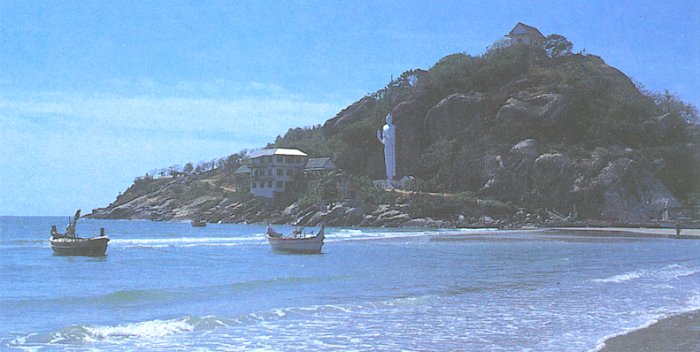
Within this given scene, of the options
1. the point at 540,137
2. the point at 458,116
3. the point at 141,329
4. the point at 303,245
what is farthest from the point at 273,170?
the point at 141,329

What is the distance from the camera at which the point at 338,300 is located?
20234 millimetres

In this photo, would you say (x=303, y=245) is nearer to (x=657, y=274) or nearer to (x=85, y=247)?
(x=85, y=247)

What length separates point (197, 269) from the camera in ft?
103

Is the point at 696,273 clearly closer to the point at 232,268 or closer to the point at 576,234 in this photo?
the point at 232,268

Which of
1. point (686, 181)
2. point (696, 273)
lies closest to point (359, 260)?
point (696, 273)

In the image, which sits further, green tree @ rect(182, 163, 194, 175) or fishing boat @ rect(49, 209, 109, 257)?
green tree @ rect(182, 163, 194, 175)

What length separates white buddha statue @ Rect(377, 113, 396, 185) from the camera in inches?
4102

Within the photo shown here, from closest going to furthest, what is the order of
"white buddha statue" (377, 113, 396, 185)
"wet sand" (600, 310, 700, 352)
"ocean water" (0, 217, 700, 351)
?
"wet sand" (600, 310, 700, 352), "ocean water" (0, 217, 700, 351), "white buddha statue" (377, 113, 396, 185)

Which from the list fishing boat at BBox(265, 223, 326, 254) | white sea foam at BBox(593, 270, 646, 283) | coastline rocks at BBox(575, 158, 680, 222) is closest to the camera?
white sea foam at BBox(593, 270, 646, 283)

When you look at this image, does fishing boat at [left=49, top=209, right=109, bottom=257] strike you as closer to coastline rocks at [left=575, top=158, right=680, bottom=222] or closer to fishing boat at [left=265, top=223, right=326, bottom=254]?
fishing boat at [left=265, top=223, right=326, bottom=254]

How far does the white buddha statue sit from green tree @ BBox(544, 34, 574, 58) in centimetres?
3428

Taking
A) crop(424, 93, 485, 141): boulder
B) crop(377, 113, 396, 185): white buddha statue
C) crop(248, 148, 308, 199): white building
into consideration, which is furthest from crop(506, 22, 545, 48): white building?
crop(248, 148, 308, 199): white building

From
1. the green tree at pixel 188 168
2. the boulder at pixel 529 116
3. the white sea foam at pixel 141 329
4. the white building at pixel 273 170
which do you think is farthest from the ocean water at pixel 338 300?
the green tree at pixel 188 168

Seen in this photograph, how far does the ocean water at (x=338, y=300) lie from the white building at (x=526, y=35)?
85.9 meters
